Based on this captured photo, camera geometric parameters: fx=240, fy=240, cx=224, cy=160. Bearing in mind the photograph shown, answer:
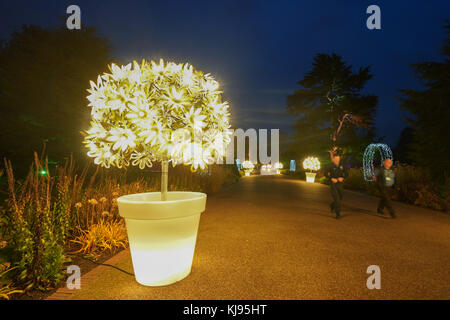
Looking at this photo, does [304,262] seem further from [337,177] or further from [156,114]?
[337,177]

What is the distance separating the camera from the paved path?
2.77 metres

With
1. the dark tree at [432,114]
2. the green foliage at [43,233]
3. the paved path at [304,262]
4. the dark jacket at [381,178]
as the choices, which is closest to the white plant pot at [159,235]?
the paved path at [304,262]

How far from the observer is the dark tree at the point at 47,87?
9953 mm

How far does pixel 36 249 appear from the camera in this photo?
9.37 feet

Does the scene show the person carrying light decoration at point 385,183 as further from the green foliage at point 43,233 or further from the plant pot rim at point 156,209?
the green foliage at point 43,233

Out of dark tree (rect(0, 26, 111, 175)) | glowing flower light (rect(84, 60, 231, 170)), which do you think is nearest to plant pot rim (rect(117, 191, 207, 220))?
glowing flower light (rect(84, 60, 231, 170))

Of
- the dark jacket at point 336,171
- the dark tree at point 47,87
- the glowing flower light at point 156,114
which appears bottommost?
the dark jacket at point 336,171

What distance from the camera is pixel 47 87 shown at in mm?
10938

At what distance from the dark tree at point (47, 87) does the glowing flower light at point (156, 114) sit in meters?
9.24

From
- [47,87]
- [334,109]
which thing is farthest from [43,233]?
[334,109]

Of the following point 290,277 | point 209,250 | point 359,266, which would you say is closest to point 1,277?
point 209,250

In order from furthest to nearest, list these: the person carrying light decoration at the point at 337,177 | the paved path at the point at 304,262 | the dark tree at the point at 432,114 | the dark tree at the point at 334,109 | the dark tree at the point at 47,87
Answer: the dark tree at the point at 334,109
the dark tree at the point at 432,114
the dark tree at the point at 47,87
the person carrying light decoration at the point at 337,177
the paved path at the point at 304,262

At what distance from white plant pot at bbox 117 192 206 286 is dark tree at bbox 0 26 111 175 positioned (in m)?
9.71

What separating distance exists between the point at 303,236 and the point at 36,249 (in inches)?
178
